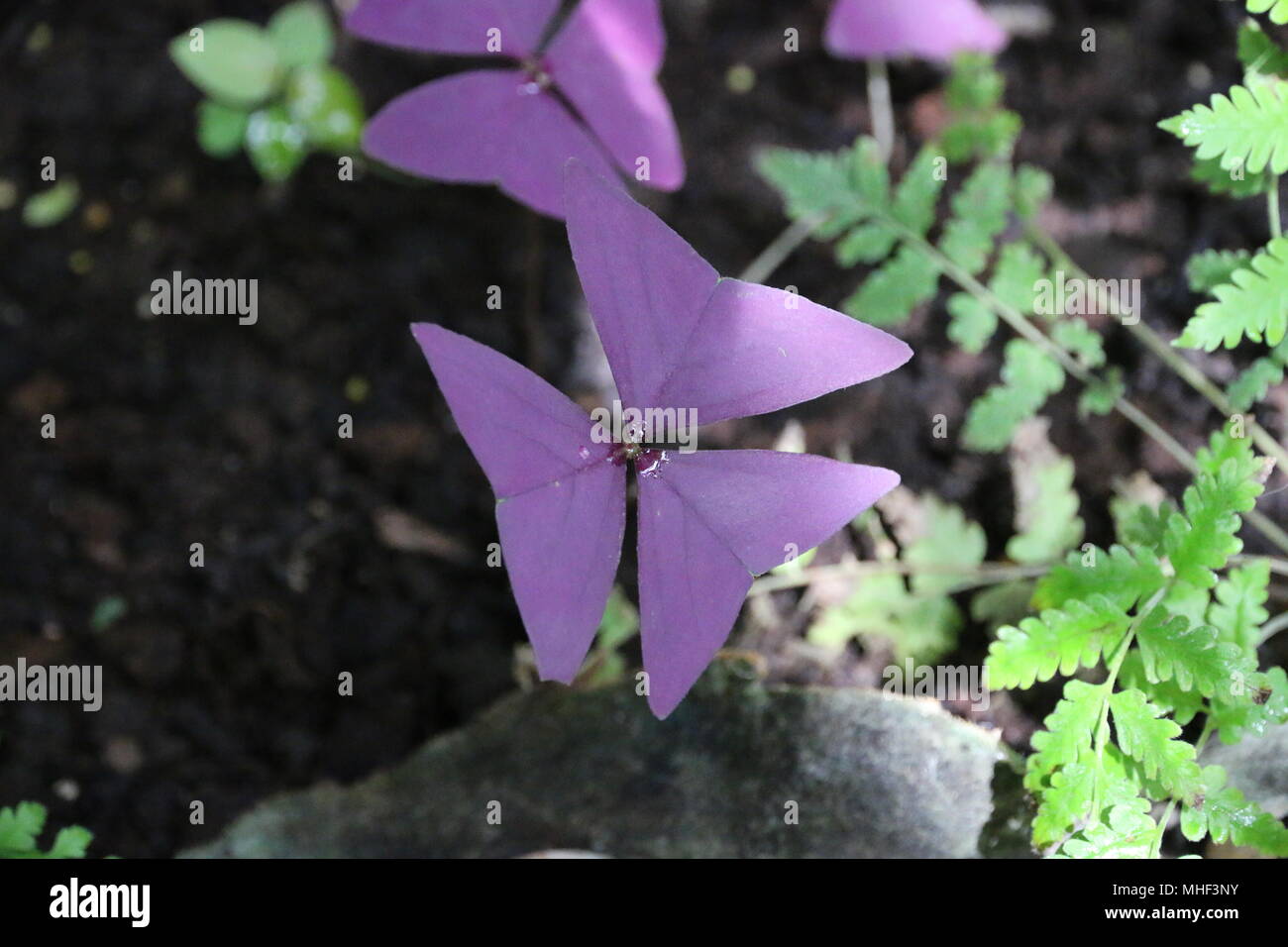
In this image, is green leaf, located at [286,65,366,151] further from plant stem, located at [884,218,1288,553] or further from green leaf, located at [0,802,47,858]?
green leaf, located at [0,802,47,858]

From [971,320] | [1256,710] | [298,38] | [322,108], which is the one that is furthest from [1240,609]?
[298,38]

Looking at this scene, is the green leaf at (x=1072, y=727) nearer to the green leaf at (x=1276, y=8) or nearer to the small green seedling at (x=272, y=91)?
the green leaf at (x=1276, y=8)

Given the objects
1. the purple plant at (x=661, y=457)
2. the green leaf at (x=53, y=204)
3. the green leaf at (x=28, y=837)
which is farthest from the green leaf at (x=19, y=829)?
the green leaf at (x=53, y=204)

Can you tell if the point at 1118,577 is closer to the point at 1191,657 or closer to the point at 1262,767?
the point at 1191,657

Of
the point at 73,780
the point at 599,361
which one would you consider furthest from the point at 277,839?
the point at 599,361
